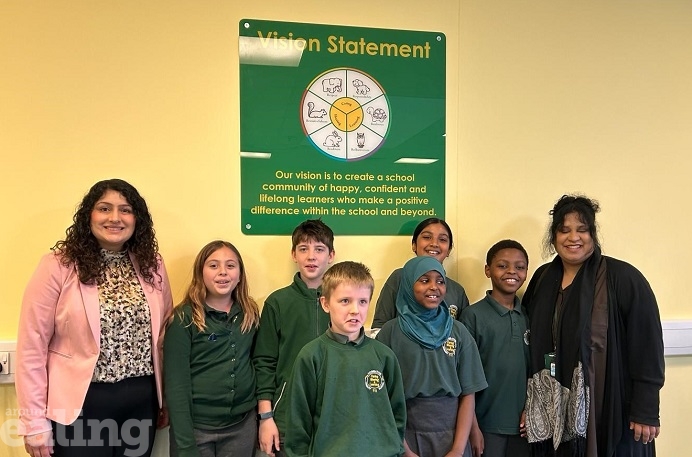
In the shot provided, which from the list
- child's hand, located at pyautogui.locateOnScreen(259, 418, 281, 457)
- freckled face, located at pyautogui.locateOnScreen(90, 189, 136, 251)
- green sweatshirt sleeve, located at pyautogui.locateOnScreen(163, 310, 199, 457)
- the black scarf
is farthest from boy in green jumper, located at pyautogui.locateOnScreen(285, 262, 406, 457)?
freckled face, located at pyautogui.locateOnScreen(90, 189, 136, 251)

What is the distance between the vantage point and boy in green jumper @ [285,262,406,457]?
5.20ft

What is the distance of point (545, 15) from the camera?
2461mm

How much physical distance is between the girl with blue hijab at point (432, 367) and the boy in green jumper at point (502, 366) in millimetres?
172

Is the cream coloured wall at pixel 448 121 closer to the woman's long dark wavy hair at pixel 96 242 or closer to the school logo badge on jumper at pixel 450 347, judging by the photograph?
the woman's long dark wavy hair at pixel 96 242

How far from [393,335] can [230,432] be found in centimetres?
75

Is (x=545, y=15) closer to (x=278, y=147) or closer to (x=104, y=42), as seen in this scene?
(x=278, y=147)

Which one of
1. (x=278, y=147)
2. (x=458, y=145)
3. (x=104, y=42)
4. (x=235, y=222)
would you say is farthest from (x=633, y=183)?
(x=104, y=42)

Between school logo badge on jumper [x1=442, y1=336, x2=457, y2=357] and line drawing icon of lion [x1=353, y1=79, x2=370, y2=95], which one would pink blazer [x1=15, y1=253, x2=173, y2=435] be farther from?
line drawing icon of lion [x1=353, y1=79, x2=370, y2=95]

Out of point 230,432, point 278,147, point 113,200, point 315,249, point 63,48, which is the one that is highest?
point 63,48

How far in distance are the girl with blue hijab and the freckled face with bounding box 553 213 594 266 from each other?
58 cm

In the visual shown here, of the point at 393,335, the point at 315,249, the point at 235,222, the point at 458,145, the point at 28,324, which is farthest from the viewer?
the point at 458,145

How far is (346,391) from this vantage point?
1.60 metres

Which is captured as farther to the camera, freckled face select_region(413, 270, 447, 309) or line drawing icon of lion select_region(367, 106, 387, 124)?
line drawing icon of lion select_region(367, 106, 387, 124)

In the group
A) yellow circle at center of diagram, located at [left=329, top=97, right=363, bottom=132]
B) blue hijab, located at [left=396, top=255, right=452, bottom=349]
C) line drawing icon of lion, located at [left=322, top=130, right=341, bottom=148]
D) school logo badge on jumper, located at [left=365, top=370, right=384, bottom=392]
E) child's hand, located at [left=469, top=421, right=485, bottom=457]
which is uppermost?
yellow circle at center of diagram, located at [left=329, top=97, right=363, bottom=132]
